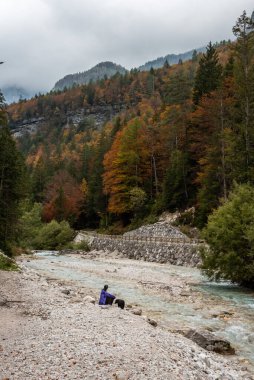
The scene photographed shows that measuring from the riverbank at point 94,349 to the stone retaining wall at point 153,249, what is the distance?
71.9 feet

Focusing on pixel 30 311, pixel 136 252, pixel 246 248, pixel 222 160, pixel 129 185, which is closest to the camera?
pixel 30 311

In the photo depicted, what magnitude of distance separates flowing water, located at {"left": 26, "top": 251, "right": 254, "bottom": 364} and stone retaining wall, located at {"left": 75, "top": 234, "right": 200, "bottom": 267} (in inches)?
107

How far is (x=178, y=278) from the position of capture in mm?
30688

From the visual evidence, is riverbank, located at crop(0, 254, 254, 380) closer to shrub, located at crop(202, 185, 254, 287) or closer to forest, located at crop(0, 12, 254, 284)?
shrub, located at crop(202, 185, 254, 287)

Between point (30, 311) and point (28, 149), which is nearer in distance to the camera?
point (30, 311)

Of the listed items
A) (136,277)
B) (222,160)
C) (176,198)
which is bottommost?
(136,277)

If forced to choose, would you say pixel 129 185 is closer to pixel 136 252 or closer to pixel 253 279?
pixel 136 252

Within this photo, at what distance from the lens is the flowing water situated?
1574cm

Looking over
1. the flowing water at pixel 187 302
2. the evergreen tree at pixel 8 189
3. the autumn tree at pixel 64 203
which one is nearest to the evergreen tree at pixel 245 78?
the flowing water at pixel 187 302

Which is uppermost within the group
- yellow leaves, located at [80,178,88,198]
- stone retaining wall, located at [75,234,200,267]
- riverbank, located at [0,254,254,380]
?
yellow leaves, located at [80,178,88,198]

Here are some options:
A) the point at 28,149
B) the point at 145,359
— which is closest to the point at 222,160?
the point at 145,359

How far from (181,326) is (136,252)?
33.0 m

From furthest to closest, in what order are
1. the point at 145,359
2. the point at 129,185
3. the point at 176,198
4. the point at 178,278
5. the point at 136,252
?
the point at 129,185 < the point at 176,198 < the point at 136,252 < the point at 178,278 < the point at 145,359

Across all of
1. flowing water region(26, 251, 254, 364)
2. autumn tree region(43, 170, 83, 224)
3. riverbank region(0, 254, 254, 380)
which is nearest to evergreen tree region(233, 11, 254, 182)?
flowing water region(26, 251, 254, 364)
